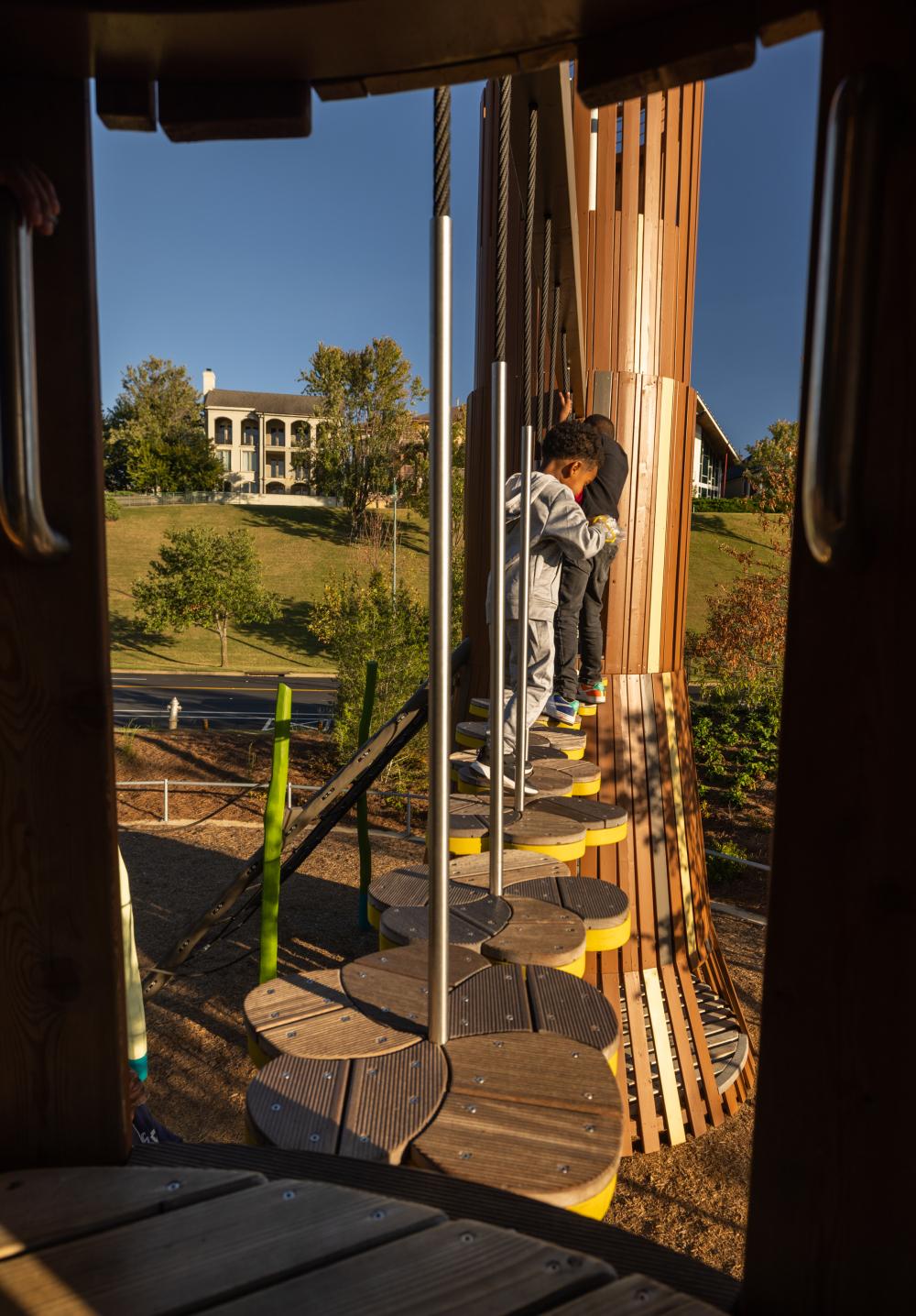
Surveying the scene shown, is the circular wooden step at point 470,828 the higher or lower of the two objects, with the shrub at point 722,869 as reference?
higher

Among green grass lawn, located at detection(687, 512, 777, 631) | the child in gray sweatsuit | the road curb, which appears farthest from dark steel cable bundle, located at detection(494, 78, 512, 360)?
green grass lawn, located at detection(687, 512, 777, 631)

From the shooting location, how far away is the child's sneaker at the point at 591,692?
6.35 metres

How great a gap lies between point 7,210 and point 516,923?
6.41 ft

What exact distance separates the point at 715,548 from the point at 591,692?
4161 cm

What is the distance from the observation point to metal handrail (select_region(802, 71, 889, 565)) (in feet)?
3.05

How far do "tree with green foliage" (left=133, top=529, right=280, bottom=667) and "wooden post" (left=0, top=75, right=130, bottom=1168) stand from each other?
1297 inches

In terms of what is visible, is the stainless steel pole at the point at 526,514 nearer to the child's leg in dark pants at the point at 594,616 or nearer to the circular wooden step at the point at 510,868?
the circular wooden step at the point at 510,868

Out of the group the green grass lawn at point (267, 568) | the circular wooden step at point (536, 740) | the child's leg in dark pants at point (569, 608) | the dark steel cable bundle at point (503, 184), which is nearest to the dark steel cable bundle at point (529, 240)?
the dark steel cable bundle at point (503, 184)

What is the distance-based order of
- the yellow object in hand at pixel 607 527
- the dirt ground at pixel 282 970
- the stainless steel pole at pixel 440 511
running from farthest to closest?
the dirt ground at pixel 282 970 → the yellow object in hand at pixel 607 527 → the stainless steel pole at pixel 440 511

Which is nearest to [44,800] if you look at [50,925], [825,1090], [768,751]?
[50,925]

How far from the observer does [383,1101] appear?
163 cm

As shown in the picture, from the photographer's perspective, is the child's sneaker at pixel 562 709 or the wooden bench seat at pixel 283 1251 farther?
the child's sneaker at pixel 562 709

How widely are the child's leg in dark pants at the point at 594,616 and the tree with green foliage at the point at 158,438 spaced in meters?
55.9

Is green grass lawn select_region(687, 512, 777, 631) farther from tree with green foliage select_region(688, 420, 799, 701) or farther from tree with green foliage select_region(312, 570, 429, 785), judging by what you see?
tree with green foliage select_region(312, 570, 429, 785)
